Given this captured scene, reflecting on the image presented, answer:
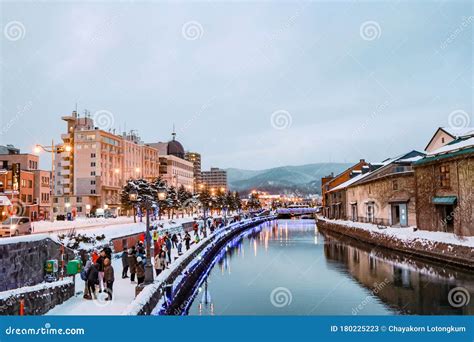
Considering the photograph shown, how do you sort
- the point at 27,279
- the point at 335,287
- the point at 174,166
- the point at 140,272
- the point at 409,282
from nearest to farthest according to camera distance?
1. the point at 27,279
2. the point at 140,272
3. the point at 409,282
4. the point at 335,287
5. the point at 174,166

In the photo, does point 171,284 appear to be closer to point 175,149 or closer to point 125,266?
point 125,266

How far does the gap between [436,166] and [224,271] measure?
18.6 metres

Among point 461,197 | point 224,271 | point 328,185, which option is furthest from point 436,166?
point 328,185

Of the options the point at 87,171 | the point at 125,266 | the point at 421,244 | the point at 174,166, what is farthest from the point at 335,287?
the point at 174,166

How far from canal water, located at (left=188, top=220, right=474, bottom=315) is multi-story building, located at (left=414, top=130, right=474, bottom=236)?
367 centimetres

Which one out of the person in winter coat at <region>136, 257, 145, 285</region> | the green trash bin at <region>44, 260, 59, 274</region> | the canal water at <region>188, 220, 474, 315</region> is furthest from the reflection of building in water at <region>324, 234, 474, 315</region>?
the green trash bin at <region>44, 260, 59, 274</region>

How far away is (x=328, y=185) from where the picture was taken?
93312mm

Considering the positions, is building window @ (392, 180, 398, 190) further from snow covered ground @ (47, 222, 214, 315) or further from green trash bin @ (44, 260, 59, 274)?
green trash bin @ (44, 260, 59, 274)

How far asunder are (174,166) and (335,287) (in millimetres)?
116628

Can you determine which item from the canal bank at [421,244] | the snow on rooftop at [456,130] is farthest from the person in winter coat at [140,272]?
the snow on rooftop at [456,130]

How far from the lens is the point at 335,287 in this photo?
23891 mm

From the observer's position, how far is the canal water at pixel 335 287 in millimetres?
18859
